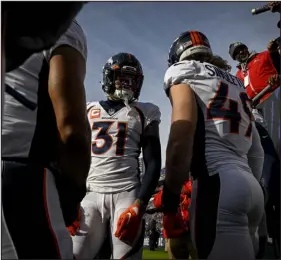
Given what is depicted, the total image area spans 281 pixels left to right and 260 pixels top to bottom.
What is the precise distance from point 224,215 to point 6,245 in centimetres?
102

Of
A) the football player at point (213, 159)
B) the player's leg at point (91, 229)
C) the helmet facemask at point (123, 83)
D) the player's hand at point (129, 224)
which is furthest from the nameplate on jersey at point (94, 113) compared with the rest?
the football player at point (213, 159)

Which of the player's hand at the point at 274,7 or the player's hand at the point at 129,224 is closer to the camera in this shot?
the player's hand at the point at 274,7

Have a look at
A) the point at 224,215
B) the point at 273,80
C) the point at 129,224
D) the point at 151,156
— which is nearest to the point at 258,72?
the point at 273,80

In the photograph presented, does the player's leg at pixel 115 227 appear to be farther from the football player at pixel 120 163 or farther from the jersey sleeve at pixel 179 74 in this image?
the jersey sleeve at pixel 179 74

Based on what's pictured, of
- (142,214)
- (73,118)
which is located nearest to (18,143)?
(73,118)

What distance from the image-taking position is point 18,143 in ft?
4.37

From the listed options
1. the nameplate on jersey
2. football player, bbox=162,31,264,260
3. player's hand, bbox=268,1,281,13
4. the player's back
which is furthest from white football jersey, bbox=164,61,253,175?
the nameplate on jersey

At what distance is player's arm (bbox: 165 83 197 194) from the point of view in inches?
79.5

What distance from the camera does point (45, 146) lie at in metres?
1.38

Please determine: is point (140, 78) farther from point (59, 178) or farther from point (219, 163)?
point (59, 178)

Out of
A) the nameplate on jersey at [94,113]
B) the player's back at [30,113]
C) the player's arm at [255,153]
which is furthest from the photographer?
the nameplate on jersey at [94,113]

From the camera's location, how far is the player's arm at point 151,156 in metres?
3.14

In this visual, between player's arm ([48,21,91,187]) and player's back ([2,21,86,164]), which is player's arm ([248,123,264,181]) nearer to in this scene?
player's arm ([48,21,91,187])

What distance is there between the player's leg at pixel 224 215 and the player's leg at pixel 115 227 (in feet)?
3.34
